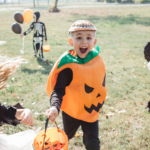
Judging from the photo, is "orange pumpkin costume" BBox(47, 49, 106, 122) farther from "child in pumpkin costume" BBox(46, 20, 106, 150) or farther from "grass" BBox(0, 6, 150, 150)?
"grass" BBox(0, 6, 150, 150)

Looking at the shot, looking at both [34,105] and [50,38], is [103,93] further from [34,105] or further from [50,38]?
[50,38]

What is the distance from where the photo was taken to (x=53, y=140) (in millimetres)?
1951

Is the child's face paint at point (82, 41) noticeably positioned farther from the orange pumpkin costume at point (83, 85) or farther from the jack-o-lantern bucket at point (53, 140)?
the jack-o-lantern bucket at point (53, 140)

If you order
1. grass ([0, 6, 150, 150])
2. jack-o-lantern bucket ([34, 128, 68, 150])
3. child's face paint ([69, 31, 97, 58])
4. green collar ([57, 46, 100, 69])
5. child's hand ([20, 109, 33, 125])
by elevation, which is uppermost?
child's face paint ([69, 31, 97, 58])

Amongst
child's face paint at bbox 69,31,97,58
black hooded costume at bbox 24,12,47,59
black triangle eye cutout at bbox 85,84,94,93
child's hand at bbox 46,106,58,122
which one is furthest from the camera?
black hooded costume at bbox 24,12,47,59

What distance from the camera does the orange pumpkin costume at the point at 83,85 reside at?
2.17 meters

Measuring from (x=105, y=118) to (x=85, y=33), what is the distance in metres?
2.25

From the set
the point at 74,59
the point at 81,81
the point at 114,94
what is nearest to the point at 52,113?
the point at 81,81

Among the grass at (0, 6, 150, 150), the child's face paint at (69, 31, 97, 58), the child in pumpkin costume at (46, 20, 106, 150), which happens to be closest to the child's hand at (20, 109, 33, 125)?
the child in pumpkin costume at (46, 20, 106, 150)

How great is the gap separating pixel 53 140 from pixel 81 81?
75 cm

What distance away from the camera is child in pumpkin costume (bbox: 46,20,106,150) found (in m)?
2.13

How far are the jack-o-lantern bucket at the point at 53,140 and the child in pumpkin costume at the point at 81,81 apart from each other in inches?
15.4

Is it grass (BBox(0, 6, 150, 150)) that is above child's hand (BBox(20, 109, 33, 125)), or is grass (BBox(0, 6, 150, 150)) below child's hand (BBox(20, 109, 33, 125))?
below

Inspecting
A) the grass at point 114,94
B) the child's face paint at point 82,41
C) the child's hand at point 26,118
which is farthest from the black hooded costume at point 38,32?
the child's hand at point 26,118
